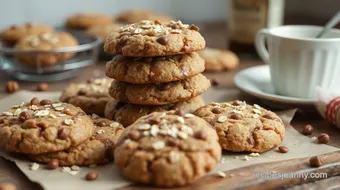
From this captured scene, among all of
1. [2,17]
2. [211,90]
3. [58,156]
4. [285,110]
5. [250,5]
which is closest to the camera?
[58,156]

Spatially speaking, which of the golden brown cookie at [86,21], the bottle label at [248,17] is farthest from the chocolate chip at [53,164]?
the golden brown cookie at [86,21]

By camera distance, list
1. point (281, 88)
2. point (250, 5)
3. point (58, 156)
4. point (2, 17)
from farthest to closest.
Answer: point (2, 17), point (250, 5), point (281, 88), point (58, 156)

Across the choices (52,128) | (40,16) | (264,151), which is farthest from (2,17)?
(264,151)

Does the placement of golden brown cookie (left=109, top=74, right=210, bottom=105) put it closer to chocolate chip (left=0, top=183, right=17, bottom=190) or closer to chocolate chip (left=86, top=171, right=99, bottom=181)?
chocolate chip (left=86, top=171, right=99, bottom=181)

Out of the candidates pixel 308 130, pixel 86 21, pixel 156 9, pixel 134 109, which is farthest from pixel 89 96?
pixel 156 9

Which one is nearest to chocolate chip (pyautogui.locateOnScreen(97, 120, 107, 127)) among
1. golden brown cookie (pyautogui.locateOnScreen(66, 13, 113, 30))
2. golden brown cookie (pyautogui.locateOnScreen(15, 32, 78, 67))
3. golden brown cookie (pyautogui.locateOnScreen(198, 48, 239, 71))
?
golden brown cookie (pyautogui.locateOnScreen(15, 32, 78, 67))

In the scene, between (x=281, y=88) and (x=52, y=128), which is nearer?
(x=52, y=128)

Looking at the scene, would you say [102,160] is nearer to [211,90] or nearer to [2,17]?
[211,90]
